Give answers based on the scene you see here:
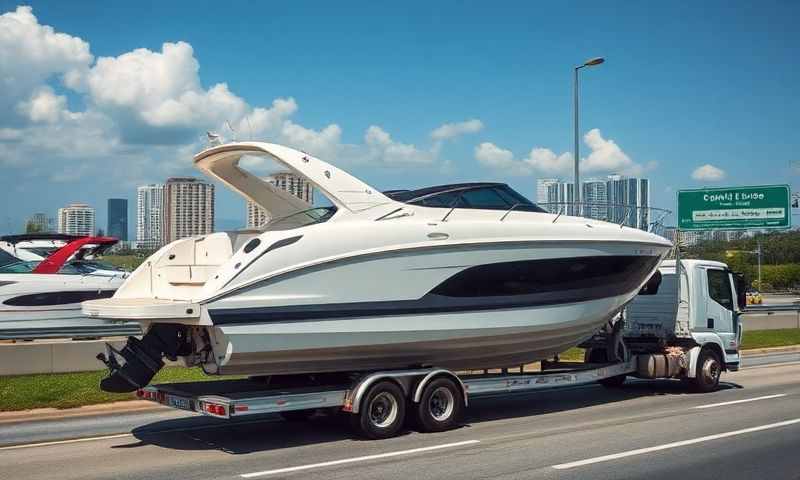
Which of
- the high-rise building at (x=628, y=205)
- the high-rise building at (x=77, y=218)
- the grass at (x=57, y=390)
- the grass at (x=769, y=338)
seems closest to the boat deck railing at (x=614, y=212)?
the high-rise building at (x=628, y=205)

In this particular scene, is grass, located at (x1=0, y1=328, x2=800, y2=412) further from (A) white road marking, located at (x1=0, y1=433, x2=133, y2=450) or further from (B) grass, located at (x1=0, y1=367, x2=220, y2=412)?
(A) white road marking, located at (x1=0, y1=433, x2=133, y2=450)

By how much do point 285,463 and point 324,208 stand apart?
12.1ft

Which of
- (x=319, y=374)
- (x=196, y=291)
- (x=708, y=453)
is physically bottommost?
(x=708, y=453)

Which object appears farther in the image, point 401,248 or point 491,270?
point 491,270

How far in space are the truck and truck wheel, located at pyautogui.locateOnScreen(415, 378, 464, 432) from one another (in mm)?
13

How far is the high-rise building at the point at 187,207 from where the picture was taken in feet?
52.3

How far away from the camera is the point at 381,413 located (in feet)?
35.2

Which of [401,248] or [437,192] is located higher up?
[437,192]

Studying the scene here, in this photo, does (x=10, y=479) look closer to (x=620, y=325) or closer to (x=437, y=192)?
(x=437, y=192)

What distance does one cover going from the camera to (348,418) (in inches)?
421

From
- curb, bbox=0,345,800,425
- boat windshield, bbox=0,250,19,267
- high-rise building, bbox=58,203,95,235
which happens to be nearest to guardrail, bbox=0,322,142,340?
curb, bbox=0,345,800,425

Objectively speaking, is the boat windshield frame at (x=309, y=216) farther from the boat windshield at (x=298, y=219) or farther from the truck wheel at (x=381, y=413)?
the truck wheel at (x=381, y=413)

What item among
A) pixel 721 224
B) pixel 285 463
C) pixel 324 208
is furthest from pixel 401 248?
pixel 721 224

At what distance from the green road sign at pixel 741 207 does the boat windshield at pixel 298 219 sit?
2842 centimetres
